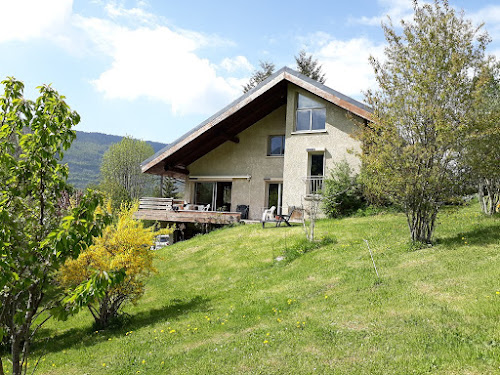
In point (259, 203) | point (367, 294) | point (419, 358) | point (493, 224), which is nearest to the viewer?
point (419, 358)

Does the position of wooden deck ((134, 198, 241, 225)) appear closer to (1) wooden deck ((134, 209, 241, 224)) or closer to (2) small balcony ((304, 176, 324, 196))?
(1) wooden deck ((134, 209, 241, 224))

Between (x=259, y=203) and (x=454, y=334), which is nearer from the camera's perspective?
(x=454, y=334)

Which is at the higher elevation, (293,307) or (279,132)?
(279,132)

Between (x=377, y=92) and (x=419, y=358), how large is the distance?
7.68m

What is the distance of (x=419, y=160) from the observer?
10.2 m

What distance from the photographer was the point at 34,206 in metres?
4.00

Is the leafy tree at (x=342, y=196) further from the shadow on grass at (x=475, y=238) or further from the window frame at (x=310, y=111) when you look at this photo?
the shadow on grass at (x=475, y=238)

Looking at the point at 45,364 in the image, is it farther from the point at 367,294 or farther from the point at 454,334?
the point at 454,334

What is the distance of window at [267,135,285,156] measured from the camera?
76.2 feet

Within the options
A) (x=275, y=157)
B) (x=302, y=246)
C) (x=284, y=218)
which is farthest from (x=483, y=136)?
(x=275, y=157)

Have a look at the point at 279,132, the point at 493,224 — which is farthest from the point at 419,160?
the point at 279,132

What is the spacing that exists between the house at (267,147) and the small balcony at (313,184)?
0.17 feet

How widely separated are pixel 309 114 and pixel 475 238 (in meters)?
11.9

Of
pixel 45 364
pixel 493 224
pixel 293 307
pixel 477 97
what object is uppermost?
pixel 477 97
